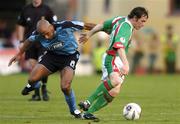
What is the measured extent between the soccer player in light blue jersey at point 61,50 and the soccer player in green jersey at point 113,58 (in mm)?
461

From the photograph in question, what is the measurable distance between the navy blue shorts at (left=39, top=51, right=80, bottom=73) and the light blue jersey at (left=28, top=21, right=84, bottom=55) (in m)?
0.09

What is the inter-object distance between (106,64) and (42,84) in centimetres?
479

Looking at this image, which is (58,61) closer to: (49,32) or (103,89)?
(49,32)

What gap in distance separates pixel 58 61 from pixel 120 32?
66.4 inches

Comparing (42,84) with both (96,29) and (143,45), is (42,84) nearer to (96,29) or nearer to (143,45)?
(96,29)

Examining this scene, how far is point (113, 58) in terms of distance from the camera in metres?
13.2

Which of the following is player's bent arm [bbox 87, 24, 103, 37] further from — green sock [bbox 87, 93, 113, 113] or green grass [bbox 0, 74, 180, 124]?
green grass [bbox 0, 74, 180, 124]

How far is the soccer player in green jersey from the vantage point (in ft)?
42.2

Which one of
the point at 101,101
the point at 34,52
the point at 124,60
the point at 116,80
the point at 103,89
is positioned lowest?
the point at 34,52

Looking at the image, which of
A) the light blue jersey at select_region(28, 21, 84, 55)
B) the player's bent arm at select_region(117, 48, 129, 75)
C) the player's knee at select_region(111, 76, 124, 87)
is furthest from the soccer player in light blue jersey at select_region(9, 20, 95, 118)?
the player's bent arm at select_region(117, 48, 129, 75)

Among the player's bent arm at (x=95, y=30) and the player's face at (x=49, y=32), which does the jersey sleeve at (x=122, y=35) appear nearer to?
the player's bent arm at (x=95, y=30)

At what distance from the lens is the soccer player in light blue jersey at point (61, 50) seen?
13.6 metres

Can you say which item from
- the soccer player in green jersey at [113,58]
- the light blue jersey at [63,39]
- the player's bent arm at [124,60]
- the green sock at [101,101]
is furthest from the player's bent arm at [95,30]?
the green sock at [101,101]

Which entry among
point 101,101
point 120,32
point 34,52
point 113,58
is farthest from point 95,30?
point 34,52
